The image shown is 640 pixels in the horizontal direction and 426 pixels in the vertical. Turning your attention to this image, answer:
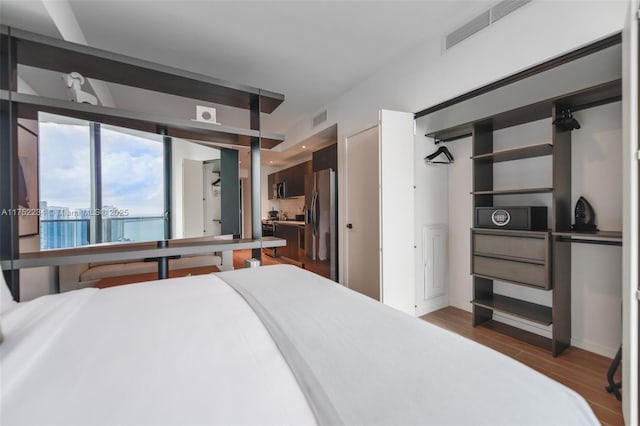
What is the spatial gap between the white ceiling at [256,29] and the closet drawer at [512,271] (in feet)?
6.79

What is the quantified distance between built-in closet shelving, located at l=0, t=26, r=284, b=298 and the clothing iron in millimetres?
2650

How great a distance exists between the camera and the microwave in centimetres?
685

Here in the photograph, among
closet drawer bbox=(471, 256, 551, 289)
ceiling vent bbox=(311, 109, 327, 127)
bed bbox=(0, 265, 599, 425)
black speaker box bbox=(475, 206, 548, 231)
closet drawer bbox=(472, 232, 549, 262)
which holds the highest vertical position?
ceiling vent bbox=(311, 109, 327, 127)

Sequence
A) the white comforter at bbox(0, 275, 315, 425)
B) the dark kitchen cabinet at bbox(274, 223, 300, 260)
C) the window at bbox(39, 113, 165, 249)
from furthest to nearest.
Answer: the dark kitchen cabinet at bbox(274, 223, 300, 260) < the window at bbox(39, 113, 165, 249) < the white comforter at bbox(0, 275, 315, 425)

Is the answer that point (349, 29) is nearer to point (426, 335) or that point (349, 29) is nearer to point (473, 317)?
point (426, 335)

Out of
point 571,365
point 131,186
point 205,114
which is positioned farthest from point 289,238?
point 571,365

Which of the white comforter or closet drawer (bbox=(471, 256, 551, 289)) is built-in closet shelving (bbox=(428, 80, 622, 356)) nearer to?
closet drawer (bbox=(471, 256, 551, 289))

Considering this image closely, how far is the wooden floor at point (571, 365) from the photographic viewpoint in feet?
5.24

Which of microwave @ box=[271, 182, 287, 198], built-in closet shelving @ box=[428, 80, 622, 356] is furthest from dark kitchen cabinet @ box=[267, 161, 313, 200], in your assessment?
built-in closet shelving @ box=[428, 80, 622, 356]

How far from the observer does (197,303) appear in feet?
3.72

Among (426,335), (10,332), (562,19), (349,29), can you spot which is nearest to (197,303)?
(10,332)

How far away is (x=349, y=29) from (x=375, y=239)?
207cm

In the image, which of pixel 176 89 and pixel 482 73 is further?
pixel 176 89

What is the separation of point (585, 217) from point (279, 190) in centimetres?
594
